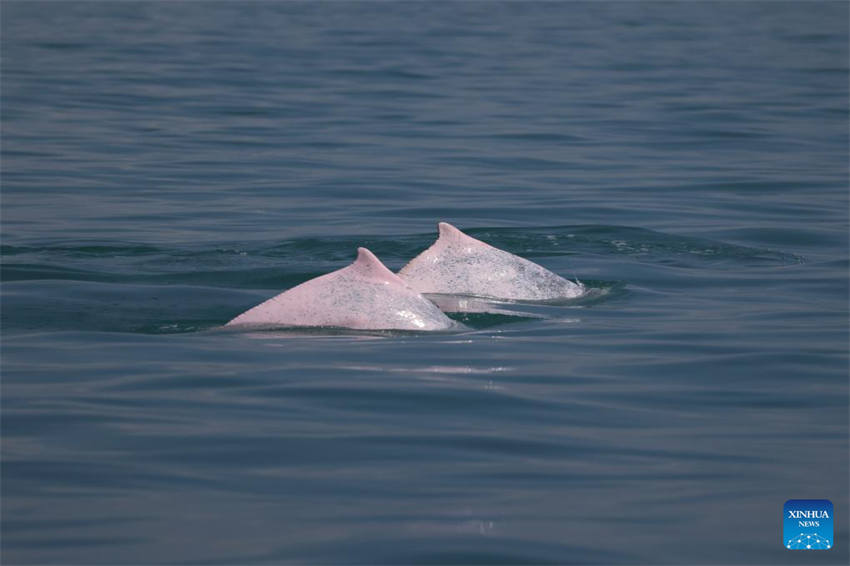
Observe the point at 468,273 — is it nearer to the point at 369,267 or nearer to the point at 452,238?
the point at 452,238

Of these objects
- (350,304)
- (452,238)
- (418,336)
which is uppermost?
(452,238)

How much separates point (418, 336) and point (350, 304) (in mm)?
519

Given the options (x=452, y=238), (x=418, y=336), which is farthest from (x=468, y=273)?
(x=418, y=336)

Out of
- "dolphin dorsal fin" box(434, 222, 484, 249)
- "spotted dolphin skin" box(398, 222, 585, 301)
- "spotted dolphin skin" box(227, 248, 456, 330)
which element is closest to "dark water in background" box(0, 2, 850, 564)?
"spotted dolphin skin" box(227, 248, 456, 330)

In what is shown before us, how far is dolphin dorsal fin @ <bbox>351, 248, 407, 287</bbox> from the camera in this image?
9539 millimetres

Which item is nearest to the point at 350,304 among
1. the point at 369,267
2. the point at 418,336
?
the point at 369,267

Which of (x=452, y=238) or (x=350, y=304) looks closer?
(x=350, y=304)

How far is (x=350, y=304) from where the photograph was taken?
962cm

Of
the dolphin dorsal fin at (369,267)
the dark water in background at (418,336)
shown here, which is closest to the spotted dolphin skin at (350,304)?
the dolphin dorsal fin at (369,267)

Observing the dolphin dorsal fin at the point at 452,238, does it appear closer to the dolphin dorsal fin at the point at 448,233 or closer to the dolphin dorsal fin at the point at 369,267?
the dolphin dorsal fin at the point at 448,233

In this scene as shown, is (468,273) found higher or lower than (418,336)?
higher

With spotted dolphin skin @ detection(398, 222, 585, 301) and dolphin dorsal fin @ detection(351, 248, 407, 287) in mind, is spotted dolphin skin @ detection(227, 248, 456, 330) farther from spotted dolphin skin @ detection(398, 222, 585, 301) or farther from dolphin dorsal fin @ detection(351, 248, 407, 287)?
spotted dolphin skin @ detection(398, 222, 585, 301)

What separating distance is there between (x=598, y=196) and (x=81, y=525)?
12336mm

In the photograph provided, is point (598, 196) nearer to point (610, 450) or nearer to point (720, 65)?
point (610, 450)
